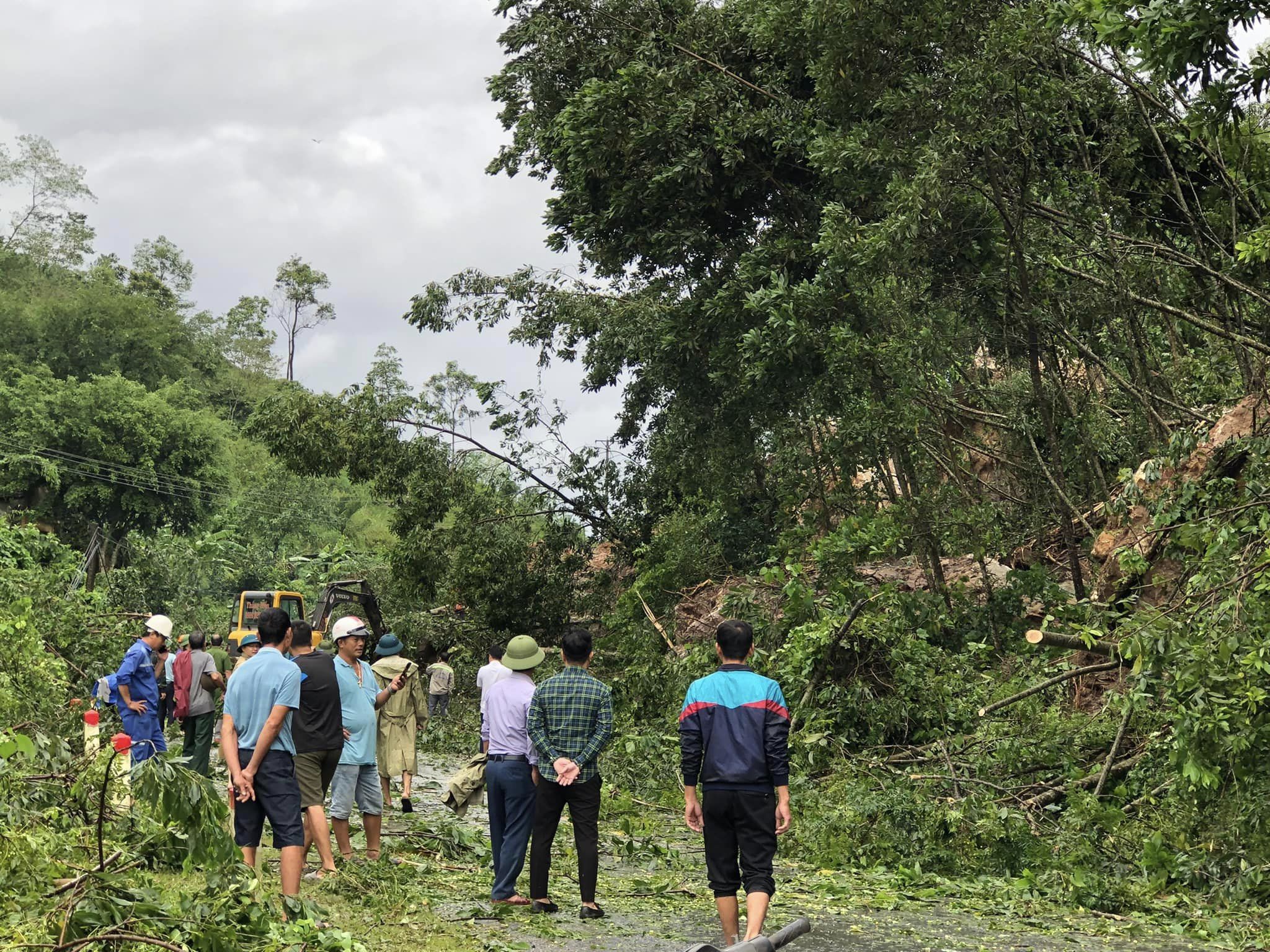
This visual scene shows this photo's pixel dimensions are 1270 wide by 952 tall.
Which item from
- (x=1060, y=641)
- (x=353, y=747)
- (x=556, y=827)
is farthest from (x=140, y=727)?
→ (x=1060, y=641)

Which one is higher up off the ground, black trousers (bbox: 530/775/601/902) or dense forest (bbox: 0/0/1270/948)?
dense forest (bbox: 0/0/1270/948)

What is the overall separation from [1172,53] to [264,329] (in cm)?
7522

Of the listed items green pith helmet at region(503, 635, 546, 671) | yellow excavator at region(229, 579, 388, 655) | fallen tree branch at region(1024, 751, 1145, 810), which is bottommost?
fallen tree branch at region(1024, 751, 1145, 810)

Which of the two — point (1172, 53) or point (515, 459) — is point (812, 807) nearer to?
point (1172, 53)

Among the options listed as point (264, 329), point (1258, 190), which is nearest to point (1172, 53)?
point (1258, 190)

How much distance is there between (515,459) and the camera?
21.7 meters

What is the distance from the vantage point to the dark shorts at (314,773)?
661 centimetres

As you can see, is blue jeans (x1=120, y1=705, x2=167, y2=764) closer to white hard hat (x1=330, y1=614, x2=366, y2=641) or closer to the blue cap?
the blue cap

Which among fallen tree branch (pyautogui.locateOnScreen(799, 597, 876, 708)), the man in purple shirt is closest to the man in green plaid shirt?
the man in purple shirt

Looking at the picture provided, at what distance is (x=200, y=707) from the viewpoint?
10.9 m

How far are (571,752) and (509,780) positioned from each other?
51 cm

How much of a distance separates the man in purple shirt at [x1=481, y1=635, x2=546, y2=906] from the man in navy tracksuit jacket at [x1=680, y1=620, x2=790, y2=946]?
1401 mm

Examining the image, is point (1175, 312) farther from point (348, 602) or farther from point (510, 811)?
point (348, 602)

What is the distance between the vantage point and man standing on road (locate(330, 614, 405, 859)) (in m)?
7.24
